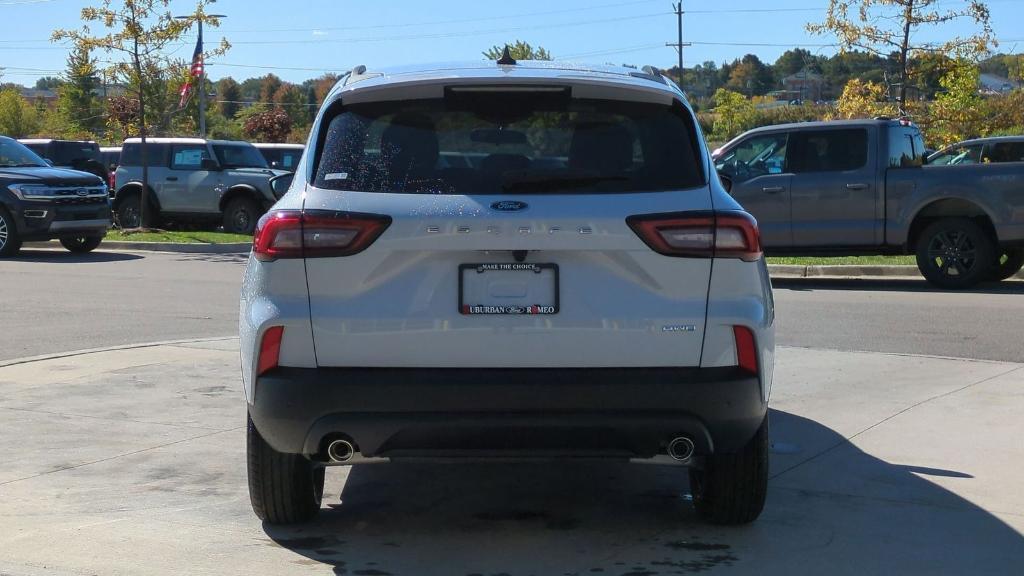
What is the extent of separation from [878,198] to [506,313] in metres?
11.8

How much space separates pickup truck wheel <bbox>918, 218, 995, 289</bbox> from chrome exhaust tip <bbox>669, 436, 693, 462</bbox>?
11.4 meters

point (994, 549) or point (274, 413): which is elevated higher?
point (274, 413)

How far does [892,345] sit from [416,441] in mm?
7061

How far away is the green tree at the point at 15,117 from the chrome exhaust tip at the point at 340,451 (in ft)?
217

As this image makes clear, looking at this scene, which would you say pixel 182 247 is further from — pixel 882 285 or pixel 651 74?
pixel 651 74

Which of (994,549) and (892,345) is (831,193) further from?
(994,549)

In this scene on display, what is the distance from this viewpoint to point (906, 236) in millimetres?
15297

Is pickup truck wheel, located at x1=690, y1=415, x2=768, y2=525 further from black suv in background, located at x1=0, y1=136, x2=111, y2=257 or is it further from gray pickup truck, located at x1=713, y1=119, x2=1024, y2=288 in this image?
black suv in background, located at x1=0, y1=136, x2=111, y2=257

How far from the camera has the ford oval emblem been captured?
453 centimetres

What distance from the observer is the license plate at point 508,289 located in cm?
450

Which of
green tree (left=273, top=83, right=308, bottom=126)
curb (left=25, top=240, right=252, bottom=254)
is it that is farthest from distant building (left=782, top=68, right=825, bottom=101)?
curb (left=25, top=240, right=252, bottom=254)

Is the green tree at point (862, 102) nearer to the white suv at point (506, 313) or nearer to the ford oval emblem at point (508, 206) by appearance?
the white suv at point (506, 313)

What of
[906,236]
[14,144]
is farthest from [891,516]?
[14,144]

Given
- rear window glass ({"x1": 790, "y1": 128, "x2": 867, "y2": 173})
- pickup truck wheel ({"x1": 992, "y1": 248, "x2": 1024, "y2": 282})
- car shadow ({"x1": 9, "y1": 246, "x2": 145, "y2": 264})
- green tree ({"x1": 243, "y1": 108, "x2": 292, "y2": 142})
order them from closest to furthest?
rear window glass ({"x1": 790, "y1": 128, "x2": 867, "y2": 173}) → pickup truck wheel ({"x1": 992, "y1": 248, "x2": 1024, "y2": 282}) → car shadow ({"x1": 9, "y1": 246, "x2": 145, "y2": 264}) → green tree ({"x1": 243, "y1": 108, "x2": 292, "y2": 142})
